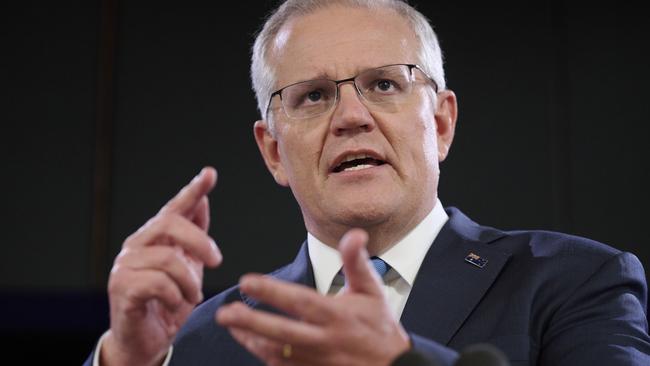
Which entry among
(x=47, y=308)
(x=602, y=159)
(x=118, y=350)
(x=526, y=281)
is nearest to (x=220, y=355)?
(x=118, y=350)

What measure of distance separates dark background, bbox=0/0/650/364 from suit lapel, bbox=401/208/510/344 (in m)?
1.46

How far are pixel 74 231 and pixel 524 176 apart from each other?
1.67 meters

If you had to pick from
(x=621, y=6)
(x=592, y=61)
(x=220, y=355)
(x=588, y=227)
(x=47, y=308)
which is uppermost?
(x=621, y=6)

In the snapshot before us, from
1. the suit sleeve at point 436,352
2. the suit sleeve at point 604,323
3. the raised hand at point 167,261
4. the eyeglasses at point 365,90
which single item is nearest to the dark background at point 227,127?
the eyeglasses at point 365,90

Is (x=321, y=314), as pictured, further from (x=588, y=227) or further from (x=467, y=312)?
(x=588, y=227)

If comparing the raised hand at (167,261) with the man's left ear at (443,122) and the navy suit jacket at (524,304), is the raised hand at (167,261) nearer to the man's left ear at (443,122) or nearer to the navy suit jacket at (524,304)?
the navy suit jacket at (524,304)

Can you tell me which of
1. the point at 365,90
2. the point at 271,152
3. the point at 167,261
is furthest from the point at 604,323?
the point at 271,152

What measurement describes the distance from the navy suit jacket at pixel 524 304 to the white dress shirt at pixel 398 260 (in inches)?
1.6

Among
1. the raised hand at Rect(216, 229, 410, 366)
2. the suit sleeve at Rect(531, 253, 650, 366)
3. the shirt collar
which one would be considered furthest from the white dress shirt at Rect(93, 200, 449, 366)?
the raised hand at Rect(216, 229, 410, 366)

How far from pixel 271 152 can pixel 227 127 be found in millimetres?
1325

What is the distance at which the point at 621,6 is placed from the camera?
3.11 metres

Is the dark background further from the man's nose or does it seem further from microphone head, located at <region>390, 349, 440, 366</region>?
microphone head, located at <region>390, 349, 440, 366</region>

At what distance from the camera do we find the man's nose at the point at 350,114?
1621 millimetres

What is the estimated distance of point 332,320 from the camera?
922 millimetres
